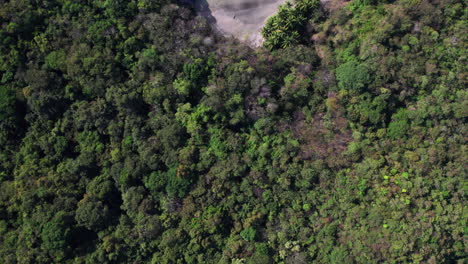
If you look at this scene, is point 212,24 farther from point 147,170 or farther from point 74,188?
point 74,188

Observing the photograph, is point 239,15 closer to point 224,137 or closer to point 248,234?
point 224,137

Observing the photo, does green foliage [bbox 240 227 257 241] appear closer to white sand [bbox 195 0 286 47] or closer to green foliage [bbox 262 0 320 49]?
green foliage [bbox 262 0 320 49]

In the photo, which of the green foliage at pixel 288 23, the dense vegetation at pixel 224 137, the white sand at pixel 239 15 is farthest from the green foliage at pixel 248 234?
the white sand at pixel 239 15

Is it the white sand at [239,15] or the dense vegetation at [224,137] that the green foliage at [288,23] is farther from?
the white sand at [239,15]

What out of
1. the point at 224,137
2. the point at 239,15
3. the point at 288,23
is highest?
the point at 239,15

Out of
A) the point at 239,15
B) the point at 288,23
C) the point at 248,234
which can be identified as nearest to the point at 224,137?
the point at 248,234

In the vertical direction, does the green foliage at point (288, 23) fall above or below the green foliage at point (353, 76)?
above

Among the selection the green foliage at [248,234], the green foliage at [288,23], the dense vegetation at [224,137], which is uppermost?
the green foliage at [288,23]

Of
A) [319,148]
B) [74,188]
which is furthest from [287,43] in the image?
[74,188]
